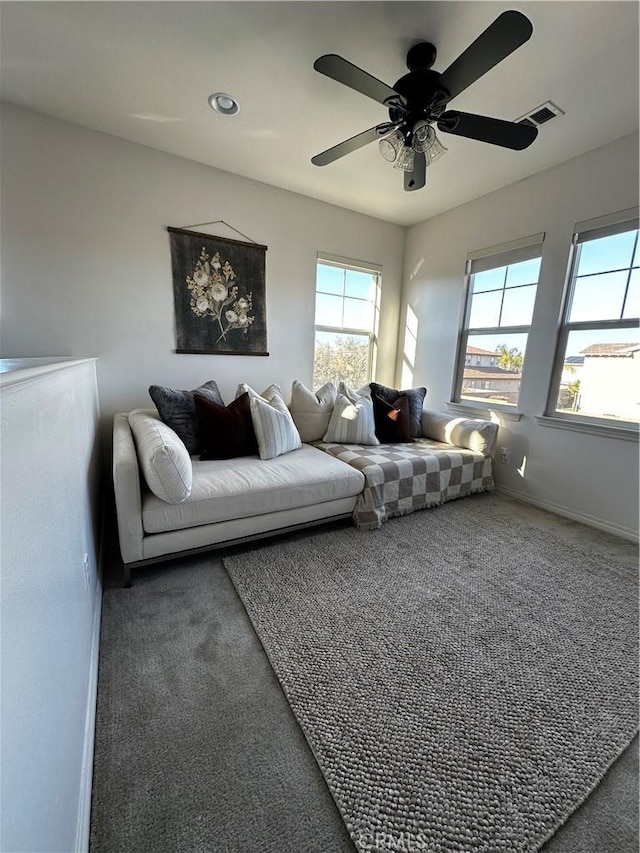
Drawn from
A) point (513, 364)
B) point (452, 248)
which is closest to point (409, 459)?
point (513, 364)

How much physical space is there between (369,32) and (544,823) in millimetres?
3063

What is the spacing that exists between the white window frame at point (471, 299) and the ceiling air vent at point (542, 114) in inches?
32.3

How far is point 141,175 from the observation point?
8.50ft

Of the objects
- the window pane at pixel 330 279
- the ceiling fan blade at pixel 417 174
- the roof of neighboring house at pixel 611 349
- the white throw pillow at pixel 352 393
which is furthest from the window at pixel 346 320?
the roof of neighboring house at pixel 611 349

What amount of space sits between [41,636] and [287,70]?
2.66m

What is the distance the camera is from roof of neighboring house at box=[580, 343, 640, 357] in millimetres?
2411

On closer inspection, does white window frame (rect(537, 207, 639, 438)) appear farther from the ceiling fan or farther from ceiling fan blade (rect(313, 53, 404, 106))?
ceiling fan blade (rect(313, 53, 404, 106))

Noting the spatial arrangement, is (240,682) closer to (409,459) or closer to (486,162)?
(409,459)

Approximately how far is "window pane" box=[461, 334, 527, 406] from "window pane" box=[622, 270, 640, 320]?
2.28 feet

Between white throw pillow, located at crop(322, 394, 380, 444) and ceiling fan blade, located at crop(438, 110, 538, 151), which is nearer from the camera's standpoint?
ceiling fan blade, located at crop(438, 110, 538, 151)

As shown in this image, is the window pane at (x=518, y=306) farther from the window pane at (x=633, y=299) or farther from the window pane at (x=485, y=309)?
the window pane at (x=633, y=299)

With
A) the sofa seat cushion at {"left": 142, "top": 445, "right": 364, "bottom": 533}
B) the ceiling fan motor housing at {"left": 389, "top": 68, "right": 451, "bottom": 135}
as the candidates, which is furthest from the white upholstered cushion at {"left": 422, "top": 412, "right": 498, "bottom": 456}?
the ceiling fan motor housing at {"left": 389, "top": 68, "right": 451, "bottom": 135}

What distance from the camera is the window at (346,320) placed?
3.61m

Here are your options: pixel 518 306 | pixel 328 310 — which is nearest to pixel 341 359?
pixel 328 310
